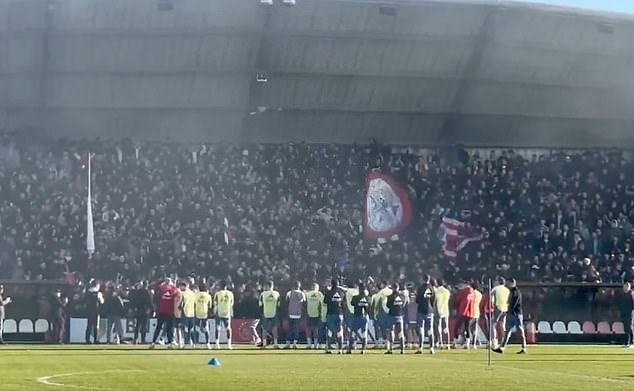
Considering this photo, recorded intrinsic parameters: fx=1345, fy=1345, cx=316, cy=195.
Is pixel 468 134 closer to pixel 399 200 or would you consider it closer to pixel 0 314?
pixel 399 200

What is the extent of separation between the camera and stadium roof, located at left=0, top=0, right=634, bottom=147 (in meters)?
57.3

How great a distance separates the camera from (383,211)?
49.7 meters

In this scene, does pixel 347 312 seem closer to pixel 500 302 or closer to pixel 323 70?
pixel 500 302

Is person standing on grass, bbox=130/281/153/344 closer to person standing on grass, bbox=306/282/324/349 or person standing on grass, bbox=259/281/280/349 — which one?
person standing on grass, bbox=259/281/280/349

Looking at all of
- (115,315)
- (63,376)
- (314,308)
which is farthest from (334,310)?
(63,376)

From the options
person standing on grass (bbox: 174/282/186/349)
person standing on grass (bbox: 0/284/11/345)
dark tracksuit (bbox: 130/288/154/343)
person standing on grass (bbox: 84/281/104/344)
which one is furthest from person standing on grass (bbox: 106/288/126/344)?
person standing on grass (bbox: 0/284/11/345)

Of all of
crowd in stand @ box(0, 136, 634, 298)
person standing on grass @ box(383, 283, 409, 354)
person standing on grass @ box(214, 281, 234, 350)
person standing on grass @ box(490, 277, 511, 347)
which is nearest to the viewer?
person standing on grass @ box(383, 283, 409, 354)

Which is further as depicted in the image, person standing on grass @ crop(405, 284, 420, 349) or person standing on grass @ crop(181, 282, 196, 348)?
person standing on grass @ crop(405, 284, 420, 349)

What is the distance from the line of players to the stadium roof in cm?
1813

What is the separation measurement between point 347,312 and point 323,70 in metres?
21.8

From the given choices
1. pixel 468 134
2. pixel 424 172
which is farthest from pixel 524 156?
pixel 424 172

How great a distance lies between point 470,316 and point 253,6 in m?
20.9

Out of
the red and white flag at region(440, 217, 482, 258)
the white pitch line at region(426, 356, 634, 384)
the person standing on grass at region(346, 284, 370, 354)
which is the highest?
the red and white flag at region(440, 217, 482, 258)

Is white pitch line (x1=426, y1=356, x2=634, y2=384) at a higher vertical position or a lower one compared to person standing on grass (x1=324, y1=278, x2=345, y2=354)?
lower
